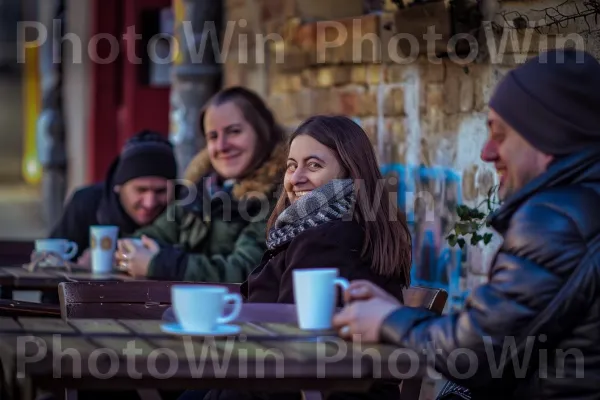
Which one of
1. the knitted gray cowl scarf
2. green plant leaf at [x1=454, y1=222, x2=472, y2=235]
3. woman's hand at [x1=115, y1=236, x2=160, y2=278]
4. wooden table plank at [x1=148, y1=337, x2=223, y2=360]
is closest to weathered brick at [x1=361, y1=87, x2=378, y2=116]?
woman's hand at [x1=115, y1=236, x2=160, y2=278]

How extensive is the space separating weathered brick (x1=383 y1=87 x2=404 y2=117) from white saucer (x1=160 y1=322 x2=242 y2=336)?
9.17 ft

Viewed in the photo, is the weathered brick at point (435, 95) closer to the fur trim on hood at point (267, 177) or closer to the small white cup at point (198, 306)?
the fur trim on hood at point (267, 177)

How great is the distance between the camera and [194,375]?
2.35 metres

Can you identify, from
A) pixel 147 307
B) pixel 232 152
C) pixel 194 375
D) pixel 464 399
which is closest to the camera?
pixel 194 375

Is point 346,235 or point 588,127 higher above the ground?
point 588,127

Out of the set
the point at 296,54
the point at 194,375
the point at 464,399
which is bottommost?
the point at 464,399

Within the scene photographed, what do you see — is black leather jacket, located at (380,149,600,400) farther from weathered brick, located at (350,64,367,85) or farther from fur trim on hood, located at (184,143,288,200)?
weathered brick, located at (350,64,367,85)

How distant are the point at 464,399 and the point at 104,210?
2.91m

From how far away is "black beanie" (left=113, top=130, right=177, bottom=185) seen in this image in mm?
5688

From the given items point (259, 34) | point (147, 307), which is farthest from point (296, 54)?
point (147, 307)

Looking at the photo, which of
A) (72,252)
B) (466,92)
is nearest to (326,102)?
(466,92)

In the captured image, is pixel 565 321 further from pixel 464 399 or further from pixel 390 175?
pixel 390 175

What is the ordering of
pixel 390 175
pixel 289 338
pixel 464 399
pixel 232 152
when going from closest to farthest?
pixel 289 338 < pixel 464 399 < pixel 232 152 < pixel 390 175

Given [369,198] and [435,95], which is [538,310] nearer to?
[369,198]
